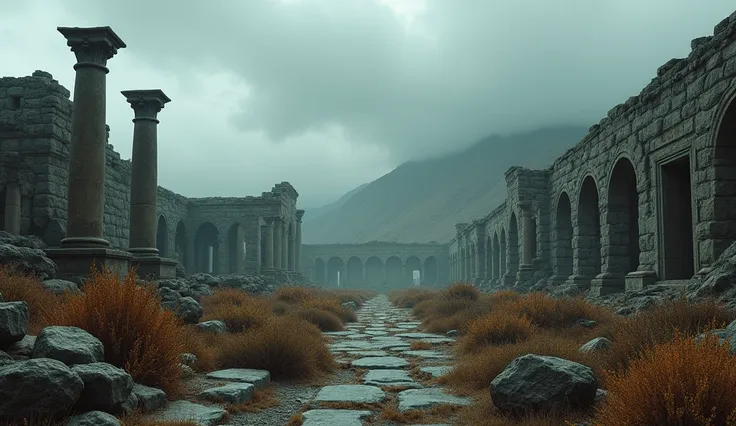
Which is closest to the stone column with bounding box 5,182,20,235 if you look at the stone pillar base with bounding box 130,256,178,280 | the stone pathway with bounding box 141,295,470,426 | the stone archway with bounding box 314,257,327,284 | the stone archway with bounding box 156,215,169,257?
the stone pillar base with bounding box 130,256,178,280

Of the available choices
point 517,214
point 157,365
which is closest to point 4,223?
point 157,365

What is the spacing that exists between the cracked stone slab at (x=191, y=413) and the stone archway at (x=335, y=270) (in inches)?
2272

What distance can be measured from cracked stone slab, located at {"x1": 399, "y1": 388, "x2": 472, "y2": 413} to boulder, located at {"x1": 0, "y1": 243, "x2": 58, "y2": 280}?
571 cm

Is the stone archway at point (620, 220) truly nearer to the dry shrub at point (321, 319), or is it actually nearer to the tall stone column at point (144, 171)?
the dry shrub at point (321, 319)

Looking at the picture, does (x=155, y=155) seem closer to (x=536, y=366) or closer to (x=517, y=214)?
(x=536, y=366)

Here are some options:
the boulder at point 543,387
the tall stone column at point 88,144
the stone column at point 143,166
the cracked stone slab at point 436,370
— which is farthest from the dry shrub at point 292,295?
the boulder at point 543,387

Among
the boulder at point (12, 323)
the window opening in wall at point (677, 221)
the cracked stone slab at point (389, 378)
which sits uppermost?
the window opening in wall at point (677, 221)

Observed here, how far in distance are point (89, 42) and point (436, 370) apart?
26.6 ft

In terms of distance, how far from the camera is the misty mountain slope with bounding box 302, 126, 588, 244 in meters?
120

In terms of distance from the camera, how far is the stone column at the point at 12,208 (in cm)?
1376

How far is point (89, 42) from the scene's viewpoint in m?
10.6

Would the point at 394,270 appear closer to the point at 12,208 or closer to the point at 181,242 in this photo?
the point at 181,242

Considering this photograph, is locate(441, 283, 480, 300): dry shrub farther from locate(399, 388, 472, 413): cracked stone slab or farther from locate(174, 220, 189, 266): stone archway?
locate(174, 220, 189, 266): stone archway

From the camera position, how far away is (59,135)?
14.3m
